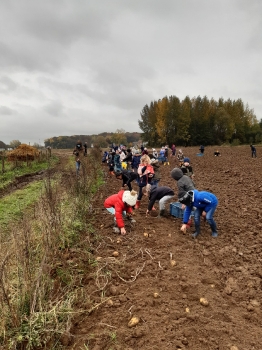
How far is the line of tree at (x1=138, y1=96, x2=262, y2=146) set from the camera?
4898 centimetres

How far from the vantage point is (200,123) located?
49.6 m

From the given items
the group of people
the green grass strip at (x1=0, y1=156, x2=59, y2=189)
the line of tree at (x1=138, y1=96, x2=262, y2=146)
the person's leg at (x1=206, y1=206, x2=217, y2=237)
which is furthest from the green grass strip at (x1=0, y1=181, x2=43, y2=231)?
the line of tree at (x1=138, y1=96, x2=262, y2=146)

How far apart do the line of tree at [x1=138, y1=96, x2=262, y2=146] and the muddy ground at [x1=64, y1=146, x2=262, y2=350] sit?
45.4m

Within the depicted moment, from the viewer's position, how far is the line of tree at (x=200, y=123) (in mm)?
48978

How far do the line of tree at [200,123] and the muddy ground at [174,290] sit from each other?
45.4 meters

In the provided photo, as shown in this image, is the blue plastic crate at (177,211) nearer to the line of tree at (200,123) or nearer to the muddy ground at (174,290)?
the muddy ground at (174,290)

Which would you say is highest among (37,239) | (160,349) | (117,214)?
(117,214)

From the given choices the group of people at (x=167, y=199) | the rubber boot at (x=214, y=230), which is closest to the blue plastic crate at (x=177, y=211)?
the group of people at (x=167, y=199)

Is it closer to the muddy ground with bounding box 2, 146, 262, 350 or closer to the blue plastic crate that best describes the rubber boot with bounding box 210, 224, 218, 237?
the muddy ground with bounding box 2, 146, 262, 350

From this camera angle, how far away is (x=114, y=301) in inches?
118

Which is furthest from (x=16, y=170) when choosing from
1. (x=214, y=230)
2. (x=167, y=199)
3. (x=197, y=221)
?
(x=214, y=230)

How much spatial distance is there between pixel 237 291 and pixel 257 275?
20.6 inches

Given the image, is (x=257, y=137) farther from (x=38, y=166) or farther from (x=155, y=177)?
(x=155, y=177)

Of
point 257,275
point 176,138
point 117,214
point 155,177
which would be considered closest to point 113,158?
point 155,177
